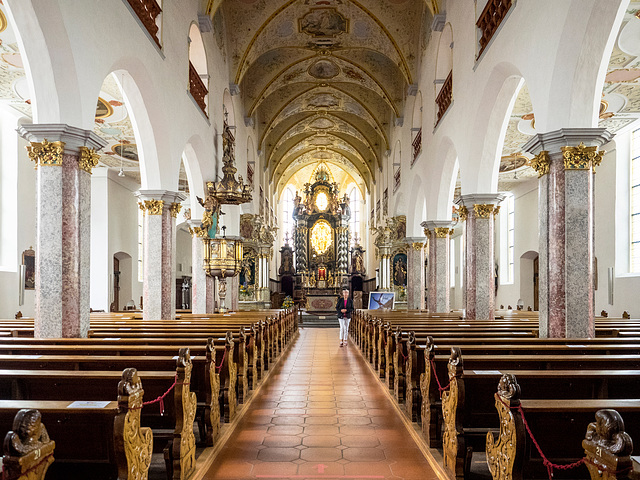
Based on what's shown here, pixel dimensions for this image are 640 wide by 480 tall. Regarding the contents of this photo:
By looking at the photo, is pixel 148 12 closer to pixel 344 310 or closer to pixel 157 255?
pixel 157 255

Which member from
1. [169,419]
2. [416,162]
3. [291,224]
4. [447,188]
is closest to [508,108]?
[447,188]

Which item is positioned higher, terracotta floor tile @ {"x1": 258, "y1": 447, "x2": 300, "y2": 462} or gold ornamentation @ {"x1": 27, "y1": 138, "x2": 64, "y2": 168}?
gold ornamentation @ {"x1": 27, "y1": 138, "x2": 64, "y2": 168}

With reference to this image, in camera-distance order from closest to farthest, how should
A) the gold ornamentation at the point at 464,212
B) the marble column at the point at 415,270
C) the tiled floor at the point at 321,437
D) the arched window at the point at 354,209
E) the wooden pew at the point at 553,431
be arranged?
1. the wooden pew at the point at 553,431
2. the tiled floor at the point at 321,437
3. the gold ornamentation at the point at 464,212
4. the marble column at the point at 415,270
5. the arched window at the point at 354,209

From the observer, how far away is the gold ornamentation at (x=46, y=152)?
6559 millimetres

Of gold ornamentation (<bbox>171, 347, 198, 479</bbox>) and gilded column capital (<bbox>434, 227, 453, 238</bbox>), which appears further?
Result: gilded column capital (<bbox>434, 227, 453, 238</bbox>)

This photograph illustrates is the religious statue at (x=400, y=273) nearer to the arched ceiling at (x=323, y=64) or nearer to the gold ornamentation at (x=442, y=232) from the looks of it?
the arched ceiling at (x=323, y=64)

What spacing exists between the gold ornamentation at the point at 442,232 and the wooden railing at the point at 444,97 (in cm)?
308

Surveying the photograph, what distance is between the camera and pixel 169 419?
4.27m

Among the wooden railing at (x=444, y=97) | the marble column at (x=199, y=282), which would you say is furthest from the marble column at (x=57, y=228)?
the wooden railing at (x=444, y=97)

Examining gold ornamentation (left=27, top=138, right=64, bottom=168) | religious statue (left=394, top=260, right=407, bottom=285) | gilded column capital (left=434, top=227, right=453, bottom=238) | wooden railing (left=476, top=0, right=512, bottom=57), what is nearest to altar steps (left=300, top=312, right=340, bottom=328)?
religious statue (left=394, top=260, right=407, bottom=285)

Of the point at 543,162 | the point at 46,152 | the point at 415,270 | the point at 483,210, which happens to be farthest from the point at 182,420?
the point at 415,270

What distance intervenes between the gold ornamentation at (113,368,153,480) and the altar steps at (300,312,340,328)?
19.9 meters

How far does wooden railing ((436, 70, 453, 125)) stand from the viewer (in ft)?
43.1

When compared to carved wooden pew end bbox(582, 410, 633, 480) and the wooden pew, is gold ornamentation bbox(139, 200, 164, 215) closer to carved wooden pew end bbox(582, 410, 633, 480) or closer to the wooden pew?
the wooden pew
